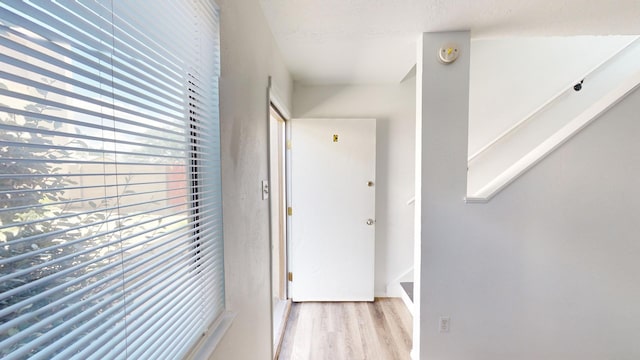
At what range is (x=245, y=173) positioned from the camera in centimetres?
118

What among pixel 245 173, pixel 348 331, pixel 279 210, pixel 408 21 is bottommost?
pixel 348 331

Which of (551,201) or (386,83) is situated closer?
(551,201)

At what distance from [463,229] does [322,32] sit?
5.33ft

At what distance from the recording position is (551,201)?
1645mm

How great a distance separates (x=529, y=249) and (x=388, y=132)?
5.22 ft

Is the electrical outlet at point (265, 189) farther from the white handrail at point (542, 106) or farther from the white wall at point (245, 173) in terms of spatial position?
the white handrail at point (542, 106)

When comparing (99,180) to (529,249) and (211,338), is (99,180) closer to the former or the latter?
(211,338)

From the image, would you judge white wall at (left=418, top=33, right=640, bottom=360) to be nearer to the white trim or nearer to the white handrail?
the white handrail

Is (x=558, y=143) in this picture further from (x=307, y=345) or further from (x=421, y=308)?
(x=307, y=345)

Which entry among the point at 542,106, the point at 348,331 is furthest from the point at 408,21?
the point at 348,331

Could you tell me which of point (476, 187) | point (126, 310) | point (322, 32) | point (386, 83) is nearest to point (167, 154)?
point (126, 310)

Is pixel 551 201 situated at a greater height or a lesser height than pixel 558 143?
lesser

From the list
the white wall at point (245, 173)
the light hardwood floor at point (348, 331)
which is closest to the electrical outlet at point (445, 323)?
the light hardwood floor at point (348, 331)

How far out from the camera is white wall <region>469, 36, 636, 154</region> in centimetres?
243
